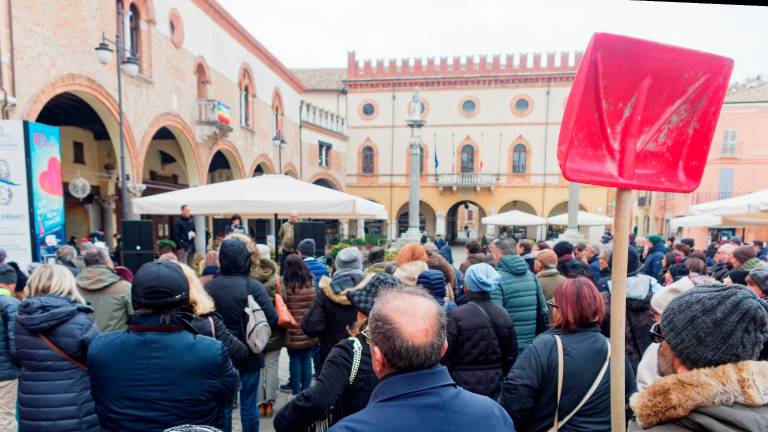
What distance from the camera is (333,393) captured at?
194 centimetres

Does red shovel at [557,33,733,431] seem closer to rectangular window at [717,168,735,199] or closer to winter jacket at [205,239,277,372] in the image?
winter jacket at [205,239,277,372]

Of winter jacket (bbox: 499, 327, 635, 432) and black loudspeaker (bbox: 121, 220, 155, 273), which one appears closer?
winter jacket (bbox: 499, 327, 635, 432)

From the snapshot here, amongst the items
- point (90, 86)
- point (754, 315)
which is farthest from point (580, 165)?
→ point (90, 86)

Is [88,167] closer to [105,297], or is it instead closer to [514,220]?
[105,297]

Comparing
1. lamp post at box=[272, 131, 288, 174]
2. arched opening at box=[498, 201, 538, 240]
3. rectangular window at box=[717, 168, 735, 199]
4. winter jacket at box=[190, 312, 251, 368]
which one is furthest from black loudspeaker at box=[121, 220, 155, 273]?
rectangular window at box=[717, 168, 735, 199]

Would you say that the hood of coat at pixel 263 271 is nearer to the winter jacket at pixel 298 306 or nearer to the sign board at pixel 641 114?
the winter jacket at pixel 298 306

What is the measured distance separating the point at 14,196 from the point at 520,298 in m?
6.88

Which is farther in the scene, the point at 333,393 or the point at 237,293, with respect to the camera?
the point at 237,293

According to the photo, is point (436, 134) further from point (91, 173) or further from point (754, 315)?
point (754, 315)

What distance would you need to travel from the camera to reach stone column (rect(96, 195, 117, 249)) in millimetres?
14156

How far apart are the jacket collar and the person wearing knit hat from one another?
590mm

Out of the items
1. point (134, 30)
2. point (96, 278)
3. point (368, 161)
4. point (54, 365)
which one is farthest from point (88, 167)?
point (368, 161)

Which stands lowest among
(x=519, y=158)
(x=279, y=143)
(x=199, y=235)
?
(x=199, y=235)

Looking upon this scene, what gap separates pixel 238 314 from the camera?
11.0ft
